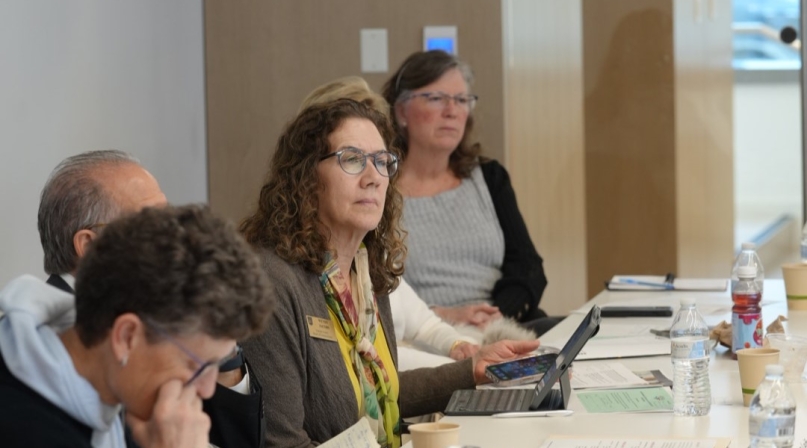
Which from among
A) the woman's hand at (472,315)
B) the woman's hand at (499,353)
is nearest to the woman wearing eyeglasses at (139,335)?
the woman's hand at (499,353)

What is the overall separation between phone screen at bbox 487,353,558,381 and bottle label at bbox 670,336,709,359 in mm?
341

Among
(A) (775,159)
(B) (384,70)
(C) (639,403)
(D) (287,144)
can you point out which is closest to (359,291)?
(D) (287,144)

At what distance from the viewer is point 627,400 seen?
2088 millimetres

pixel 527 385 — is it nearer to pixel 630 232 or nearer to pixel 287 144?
pixel 287 144

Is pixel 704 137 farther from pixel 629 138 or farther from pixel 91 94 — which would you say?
pixel 91 94

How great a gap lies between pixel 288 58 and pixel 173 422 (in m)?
3.33

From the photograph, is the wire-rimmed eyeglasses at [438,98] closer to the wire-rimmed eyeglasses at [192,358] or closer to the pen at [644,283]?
the pen at [644,283]

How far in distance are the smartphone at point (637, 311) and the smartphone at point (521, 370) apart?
0.87 m

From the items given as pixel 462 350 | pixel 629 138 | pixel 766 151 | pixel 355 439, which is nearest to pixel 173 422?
pixel 355 439

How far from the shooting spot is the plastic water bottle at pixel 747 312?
235 cm

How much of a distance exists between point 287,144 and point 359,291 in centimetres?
37

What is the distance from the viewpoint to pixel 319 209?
2369 millimetres

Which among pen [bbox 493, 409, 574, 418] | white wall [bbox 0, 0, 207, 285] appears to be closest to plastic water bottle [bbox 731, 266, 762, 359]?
pen [bbox 493, 409, 574, 418]

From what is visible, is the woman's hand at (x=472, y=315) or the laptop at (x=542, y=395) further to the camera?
the woman's hand at (x=472, y=315)
